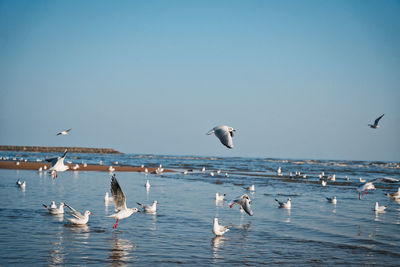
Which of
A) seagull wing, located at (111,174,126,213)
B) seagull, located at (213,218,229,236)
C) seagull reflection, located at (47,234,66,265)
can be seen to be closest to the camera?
seagull reflection, located at (47,234,66,265)

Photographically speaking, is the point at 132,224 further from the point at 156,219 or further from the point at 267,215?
the point at 267,215

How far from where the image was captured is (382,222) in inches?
594

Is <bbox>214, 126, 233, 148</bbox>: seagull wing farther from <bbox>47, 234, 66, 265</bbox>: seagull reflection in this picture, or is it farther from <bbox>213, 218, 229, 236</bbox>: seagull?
<bbox>47, 234, 66, 265</bbox>: seagull reflection

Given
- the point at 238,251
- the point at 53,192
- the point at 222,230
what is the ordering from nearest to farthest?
1. the point at 238,251
2. the point at 222,230
3. the point at 53,192

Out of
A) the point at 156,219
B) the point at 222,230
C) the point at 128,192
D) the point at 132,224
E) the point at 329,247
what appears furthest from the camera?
the point at 128,192

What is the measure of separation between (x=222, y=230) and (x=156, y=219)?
311 centimetres

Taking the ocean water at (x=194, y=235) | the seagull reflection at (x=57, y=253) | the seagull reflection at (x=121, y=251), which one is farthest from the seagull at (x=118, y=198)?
the seagull reflection at (x=57, y=253)

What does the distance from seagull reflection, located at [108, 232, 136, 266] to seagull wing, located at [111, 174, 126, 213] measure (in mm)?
1061

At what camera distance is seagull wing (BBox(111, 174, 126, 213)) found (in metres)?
10.8

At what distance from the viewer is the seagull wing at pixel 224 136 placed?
9.17 m

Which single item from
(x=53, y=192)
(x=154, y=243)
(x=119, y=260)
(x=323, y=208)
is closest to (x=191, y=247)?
(x=154, y=243)

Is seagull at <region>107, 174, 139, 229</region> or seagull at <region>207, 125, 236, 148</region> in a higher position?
seagull at <region>207, 125, 236, 148</region>

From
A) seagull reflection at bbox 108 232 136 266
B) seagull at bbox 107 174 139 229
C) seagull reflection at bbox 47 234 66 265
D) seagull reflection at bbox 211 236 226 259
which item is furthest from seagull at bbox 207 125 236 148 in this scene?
seagull reflection at bbox 47 234 66 265

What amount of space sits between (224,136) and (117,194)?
357 cm
